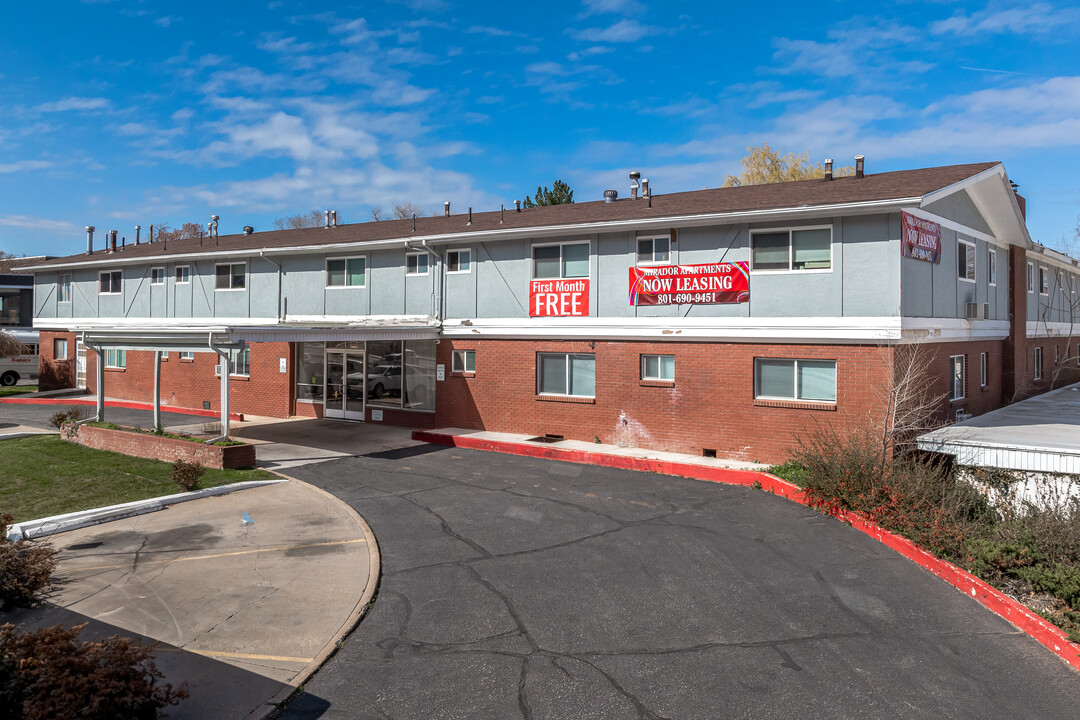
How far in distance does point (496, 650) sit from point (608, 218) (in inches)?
519

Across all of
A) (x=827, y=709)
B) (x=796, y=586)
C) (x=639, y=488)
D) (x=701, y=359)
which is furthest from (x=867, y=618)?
(x=701, y=359)

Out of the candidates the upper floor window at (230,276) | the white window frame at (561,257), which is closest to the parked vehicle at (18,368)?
the upper floor window at (230,276)

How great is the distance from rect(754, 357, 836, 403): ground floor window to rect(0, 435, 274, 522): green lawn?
11285mm

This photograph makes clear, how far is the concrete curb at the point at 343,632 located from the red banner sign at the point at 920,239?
40.2 ft

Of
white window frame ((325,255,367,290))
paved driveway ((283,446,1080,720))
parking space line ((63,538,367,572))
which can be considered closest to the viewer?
paved driveway ((283,446,1080,720))

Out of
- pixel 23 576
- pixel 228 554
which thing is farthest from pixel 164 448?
pixel 23 576

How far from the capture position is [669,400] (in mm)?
16859

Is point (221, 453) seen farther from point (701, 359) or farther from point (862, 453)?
point (862, 453)

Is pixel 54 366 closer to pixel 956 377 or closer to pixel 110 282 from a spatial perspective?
pixel 110 282

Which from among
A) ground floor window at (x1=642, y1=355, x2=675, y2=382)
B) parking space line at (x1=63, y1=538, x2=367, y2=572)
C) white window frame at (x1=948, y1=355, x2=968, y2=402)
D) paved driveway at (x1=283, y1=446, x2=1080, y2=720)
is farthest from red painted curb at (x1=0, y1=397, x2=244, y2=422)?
white window frame at (x1=948, y1=355, x2=968, y2=402)

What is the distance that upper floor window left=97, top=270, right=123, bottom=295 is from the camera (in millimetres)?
28375

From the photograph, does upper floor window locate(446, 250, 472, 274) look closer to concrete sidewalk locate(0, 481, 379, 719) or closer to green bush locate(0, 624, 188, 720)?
concrete sidewalk locate(0, 481, 379, 719)

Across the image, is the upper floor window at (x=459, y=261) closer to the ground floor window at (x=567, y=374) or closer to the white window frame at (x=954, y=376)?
the ground floor window at (x=567, y=374)

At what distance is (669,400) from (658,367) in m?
0.92
